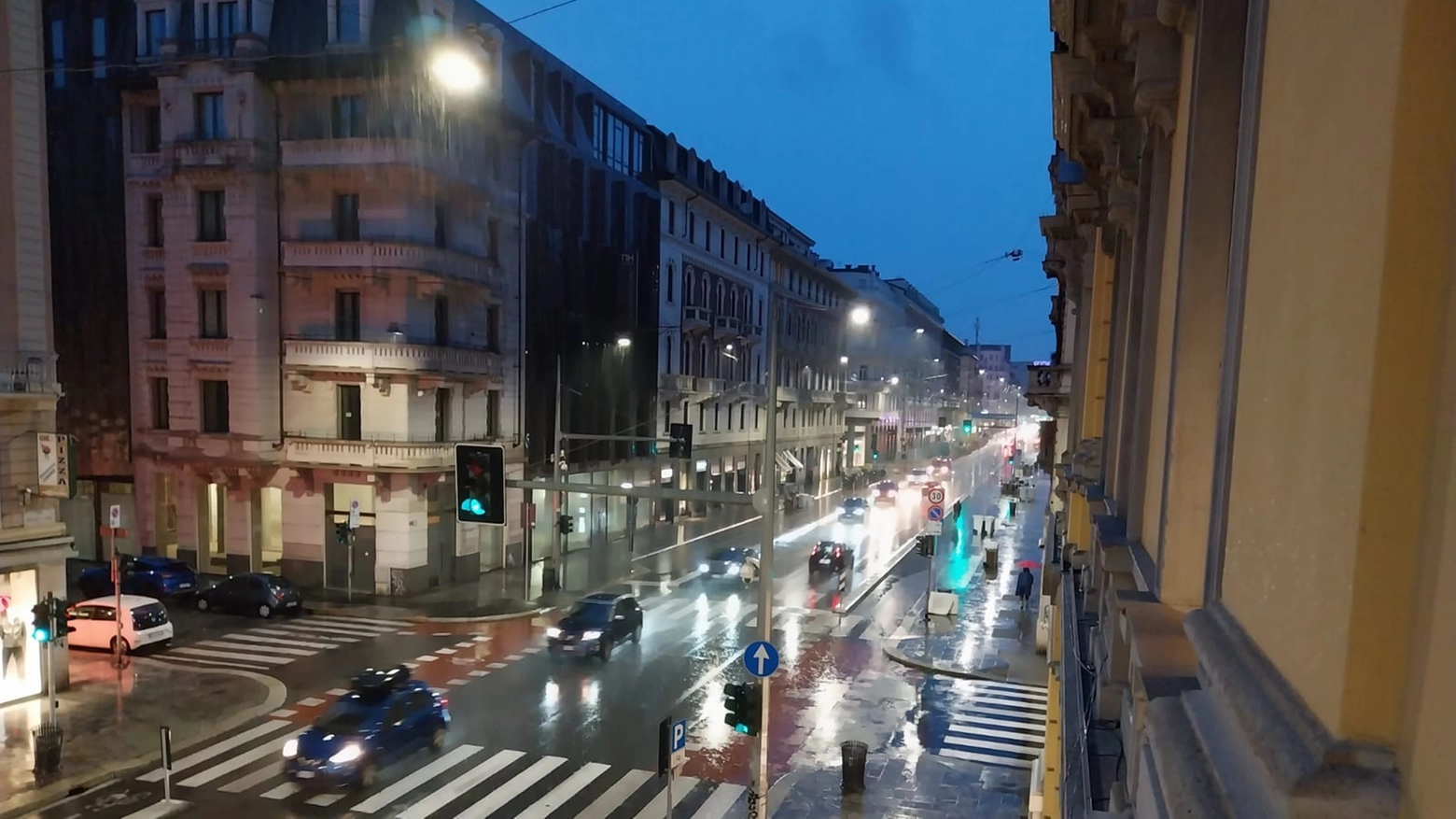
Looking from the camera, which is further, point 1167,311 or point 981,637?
point 981,637

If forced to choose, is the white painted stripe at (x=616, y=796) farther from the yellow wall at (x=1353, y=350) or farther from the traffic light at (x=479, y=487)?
the yellow wall at (x=1353, y=350)

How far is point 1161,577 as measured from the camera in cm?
409

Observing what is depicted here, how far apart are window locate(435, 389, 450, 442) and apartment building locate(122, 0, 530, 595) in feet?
0.25

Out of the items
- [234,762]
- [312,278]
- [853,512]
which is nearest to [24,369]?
[234,762]

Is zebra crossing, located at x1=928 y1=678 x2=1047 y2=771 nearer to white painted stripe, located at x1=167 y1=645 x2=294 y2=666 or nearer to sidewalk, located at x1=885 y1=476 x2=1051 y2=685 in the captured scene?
sidewalk, located at x1=885 y1=476 x2=1051 y2=685

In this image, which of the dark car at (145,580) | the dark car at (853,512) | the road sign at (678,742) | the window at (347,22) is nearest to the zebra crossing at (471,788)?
the road sign at (678,742)

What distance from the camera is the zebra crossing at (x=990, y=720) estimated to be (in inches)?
686

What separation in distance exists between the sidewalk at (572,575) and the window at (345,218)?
42.4ft

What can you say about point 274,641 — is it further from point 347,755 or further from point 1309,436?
point 1309,436

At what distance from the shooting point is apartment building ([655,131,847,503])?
47.3 meters

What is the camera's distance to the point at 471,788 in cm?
1520

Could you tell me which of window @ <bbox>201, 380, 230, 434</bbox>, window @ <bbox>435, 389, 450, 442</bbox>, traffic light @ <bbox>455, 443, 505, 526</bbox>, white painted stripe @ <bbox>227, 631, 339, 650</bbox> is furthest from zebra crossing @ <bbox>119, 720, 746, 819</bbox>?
window @ <bbox>201, 380, 230, 434</bbox>

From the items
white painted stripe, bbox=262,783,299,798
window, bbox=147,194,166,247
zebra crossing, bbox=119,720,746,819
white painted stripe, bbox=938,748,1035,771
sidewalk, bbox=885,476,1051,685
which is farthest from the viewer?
window, bbox=147,194,166,247

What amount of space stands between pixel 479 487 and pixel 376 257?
61.8 ft
